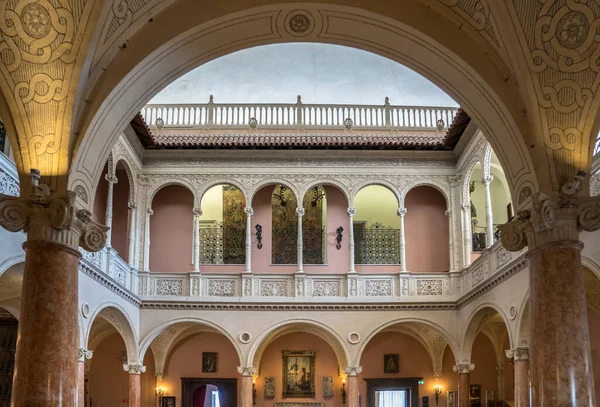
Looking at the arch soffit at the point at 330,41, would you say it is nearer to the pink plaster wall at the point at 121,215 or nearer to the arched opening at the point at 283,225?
the pink plaster wall at the point at 121,215

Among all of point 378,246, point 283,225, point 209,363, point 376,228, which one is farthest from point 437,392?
point 209,363

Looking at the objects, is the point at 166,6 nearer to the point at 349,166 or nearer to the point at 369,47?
the point at 369,47

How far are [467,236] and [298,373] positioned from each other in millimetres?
6974

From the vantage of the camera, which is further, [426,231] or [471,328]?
[426,231]

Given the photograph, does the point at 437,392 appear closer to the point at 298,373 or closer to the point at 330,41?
the point at 298,373

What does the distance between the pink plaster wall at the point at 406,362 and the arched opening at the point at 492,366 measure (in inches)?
29.9

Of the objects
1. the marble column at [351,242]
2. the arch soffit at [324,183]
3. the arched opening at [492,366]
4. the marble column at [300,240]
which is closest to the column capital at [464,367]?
the arched opening at [492,366]

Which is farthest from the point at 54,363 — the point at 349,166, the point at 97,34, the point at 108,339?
the point at 108,339

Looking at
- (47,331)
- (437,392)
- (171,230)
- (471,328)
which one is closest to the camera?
(47,331)

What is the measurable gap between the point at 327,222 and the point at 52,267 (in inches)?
602

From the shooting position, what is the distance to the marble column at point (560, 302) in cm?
811

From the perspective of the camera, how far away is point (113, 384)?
23.7m

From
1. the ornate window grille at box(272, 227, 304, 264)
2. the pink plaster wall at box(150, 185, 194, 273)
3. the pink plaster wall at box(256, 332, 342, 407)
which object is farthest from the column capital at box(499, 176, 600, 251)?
the pink plaster wall at box(256, 332, 342, 407)

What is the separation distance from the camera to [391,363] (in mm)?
24094
